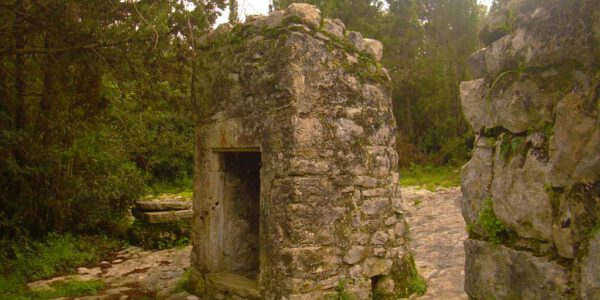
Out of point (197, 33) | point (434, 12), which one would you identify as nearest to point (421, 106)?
point (434, 12)

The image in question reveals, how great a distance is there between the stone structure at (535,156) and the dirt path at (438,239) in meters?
3.19

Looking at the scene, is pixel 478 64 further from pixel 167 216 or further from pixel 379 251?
pixel 167 216

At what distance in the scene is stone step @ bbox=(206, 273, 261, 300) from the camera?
188 inches

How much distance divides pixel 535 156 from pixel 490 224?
1.25 ft

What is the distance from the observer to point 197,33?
644 centimetres

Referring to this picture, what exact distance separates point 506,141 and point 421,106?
1464cm

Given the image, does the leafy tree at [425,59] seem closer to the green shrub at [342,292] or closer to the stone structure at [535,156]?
the green shrub at [342,292]

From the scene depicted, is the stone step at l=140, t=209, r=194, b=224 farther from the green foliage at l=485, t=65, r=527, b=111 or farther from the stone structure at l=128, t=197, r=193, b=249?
the green foliage at l=485, t=65, r=527, b=111

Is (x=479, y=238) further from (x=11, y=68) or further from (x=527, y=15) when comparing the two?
(x=11, y=68)

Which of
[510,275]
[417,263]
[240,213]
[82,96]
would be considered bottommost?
[417,263]

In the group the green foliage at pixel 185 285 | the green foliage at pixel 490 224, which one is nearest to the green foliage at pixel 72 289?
the green foliage at pixel 185 285

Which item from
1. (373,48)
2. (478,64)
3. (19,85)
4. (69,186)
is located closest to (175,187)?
(69,186)

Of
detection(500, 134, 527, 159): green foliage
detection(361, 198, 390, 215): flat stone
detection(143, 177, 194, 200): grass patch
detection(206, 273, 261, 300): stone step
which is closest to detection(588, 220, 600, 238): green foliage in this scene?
detection(500, 134, 527, 159): green foliage

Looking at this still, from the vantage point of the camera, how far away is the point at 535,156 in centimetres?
181
